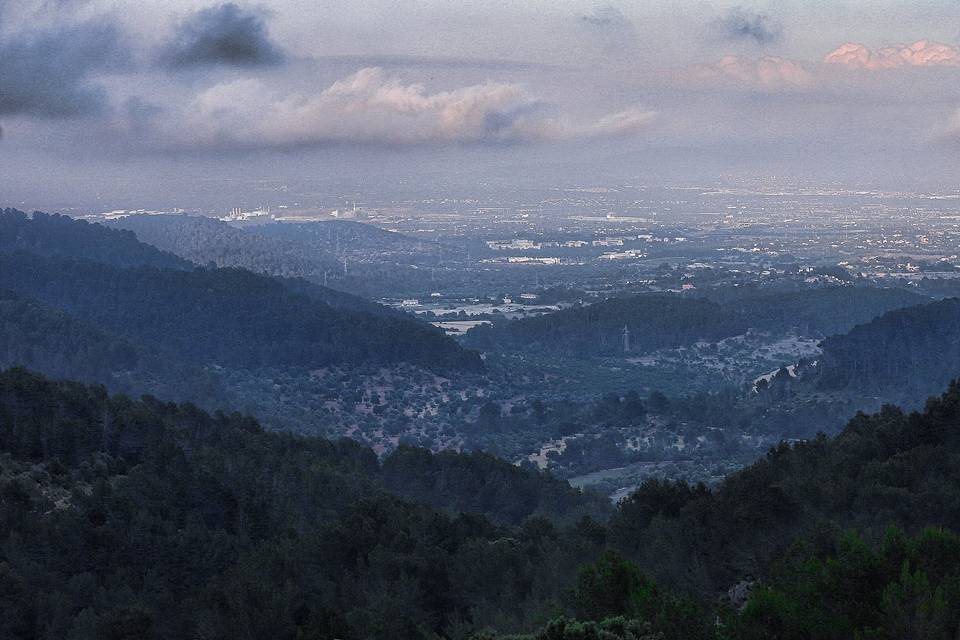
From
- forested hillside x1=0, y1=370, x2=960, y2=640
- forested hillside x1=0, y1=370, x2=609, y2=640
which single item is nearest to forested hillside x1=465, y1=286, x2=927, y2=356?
forested hillside x1=0, y1=370, x2=960, y2=640

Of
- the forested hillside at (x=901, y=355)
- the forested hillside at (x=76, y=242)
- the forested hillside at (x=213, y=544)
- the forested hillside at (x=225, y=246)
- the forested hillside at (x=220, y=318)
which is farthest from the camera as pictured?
the forested hillside at (x=225, y=246)

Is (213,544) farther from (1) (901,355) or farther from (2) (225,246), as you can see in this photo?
(2) (225,246)

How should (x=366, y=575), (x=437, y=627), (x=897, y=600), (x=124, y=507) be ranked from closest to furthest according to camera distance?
(x=897, y=600) < (x=437, y=627) < (x=366, y=575) < (x=124, y=507)

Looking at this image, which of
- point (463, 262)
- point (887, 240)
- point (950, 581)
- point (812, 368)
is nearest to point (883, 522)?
point (950, 581)

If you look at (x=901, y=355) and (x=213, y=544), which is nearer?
(x=213, y=544)

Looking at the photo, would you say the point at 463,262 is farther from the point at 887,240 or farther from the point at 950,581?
the point at 950,581

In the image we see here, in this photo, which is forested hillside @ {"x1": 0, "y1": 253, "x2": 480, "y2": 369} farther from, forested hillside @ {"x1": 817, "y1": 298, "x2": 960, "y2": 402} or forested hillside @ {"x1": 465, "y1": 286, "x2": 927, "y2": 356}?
forested hillside @ {"x1": 817, "y1": 298, "x2": 960, "y2": 402}

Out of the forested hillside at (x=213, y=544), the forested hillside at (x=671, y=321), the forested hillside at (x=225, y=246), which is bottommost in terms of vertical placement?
the forested hillside at (x=671, y=321)

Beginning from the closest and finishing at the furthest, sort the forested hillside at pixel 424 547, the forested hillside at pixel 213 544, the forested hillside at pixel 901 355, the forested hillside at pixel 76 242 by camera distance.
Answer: the forested hillside at pixel 424 547
the forested hillside at pixel 213 544
the forested hillside at pixel 901 355
the forested hillside at pixel 76 242

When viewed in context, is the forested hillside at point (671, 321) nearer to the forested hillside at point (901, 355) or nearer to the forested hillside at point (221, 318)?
the forested hillside at point (221, 318)

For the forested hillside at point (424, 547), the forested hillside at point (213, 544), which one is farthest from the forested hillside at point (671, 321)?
the forested hillside at point (213, 544)

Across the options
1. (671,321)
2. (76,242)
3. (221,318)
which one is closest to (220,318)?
(221,318)
